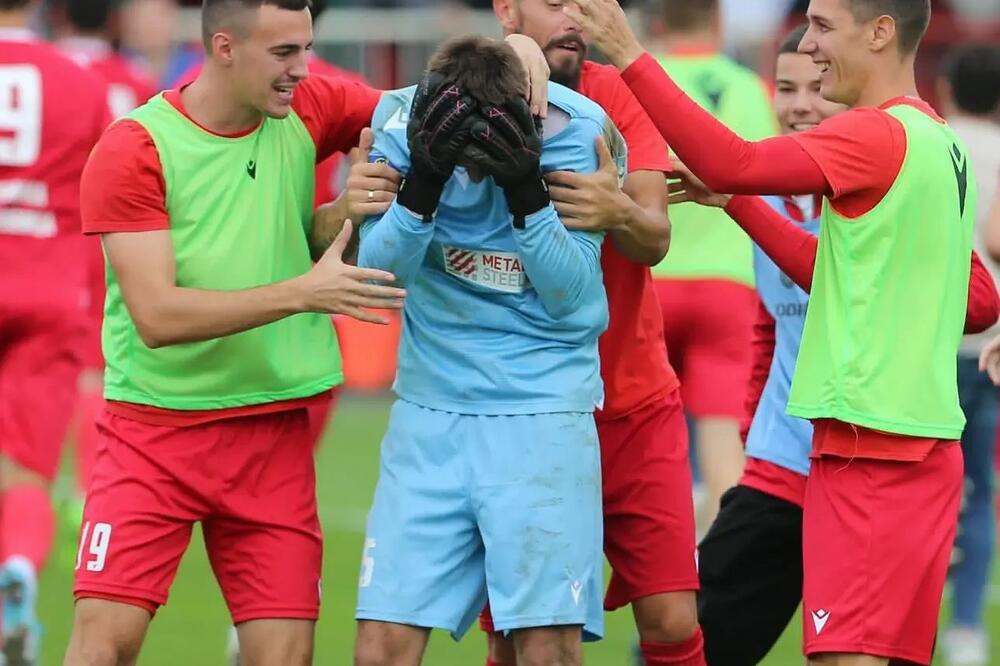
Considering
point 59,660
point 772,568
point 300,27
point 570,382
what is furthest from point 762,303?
point 59,660

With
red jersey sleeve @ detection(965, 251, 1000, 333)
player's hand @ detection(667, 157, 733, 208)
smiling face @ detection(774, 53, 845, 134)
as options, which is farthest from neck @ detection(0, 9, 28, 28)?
red jersey sleeve @ detection(965, 251, 1000, 333)

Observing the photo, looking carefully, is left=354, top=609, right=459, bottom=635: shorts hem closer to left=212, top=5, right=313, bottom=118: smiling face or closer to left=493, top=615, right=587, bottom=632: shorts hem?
left=493, top=615, right=587, bottom=632: shorts hem

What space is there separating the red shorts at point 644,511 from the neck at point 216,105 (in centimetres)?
135

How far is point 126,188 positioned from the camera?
17.5 feet

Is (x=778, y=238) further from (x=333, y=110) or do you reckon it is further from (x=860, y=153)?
(x=333, y=110)

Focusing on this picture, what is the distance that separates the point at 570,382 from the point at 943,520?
1012 mm

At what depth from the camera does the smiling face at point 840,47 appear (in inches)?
203

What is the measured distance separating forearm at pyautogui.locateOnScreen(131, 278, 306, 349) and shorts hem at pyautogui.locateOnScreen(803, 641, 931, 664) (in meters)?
1.60

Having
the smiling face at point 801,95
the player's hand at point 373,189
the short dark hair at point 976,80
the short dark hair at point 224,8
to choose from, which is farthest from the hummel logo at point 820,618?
the short dark hair at point 976,80

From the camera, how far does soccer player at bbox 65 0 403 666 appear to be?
17.6ft

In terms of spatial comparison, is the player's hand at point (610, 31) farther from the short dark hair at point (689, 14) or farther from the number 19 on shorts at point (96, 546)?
the short dark hair at point (689, 14)

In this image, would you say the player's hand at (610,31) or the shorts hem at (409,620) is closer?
the player's hand at (610,31)

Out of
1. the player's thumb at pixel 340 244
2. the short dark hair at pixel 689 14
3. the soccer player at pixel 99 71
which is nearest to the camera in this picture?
the player's thumb at pixel 340 244

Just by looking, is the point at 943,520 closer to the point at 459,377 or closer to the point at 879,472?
the point at 879,472
